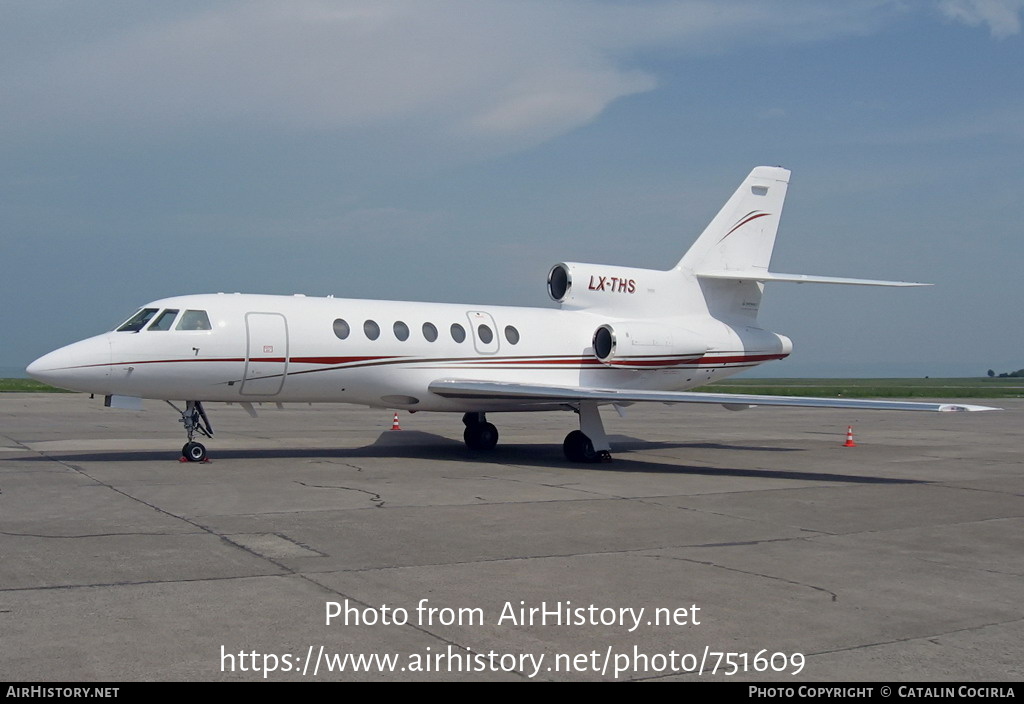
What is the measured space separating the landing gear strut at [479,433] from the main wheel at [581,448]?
7.54ft

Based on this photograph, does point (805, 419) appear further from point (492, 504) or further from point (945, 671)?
point (945, 671)

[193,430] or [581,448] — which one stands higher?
[193,430]

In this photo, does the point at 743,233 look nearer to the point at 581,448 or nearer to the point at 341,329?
the point at 581,448

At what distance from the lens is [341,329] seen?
17.0m

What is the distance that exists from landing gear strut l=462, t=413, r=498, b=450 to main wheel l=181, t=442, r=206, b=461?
5600mm

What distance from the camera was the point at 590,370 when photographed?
20.1m

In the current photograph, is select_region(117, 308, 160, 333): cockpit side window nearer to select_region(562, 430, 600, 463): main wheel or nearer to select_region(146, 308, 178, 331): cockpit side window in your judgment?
select_region(146, 308, 178, 331): cockpit side window

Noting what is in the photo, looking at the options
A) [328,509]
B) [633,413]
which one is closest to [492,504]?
[328,509]

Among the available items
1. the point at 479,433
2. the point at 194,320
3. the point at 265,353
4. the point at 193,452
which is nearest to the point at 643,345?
the point at 479,433

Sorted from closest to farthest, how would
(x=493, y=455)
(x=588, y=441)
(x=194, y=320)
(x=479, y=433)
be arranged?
(x=194, y=320) < (x=588, y=441) < (x=493, y=455) < (x=479, y=433)

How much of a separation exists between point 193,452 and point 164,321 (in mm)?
2159

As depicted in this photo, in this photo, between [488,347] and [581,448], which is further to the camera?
[488,347]

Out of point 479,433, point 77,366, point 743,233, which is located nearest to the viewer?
point 77,366

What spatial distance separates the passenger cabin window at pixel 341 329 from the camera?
17.0 metres
